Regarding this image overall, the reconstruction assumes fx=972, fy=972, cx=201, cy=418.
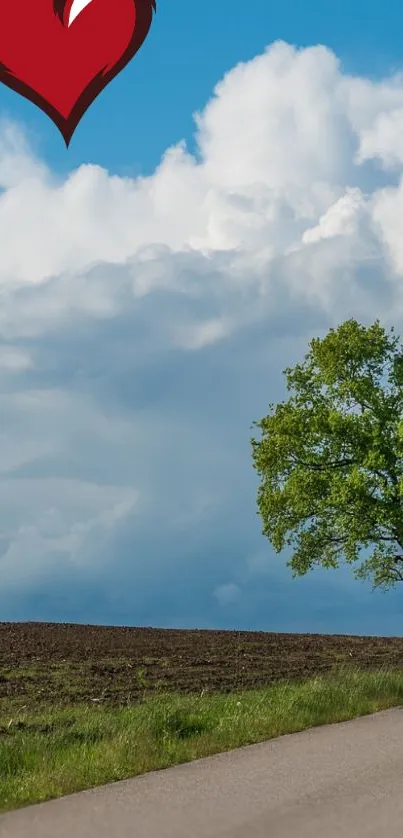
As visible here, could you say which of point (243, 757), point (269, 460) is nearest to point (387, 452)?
point (269, 460)

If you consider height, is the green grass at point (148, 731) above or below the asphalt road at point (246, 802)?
above

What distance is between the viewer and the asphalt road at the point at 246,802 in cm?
907

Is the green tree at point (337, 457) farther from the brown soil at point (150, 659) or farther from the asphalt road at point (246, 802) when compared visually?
the asphalt road at point (246, 802)

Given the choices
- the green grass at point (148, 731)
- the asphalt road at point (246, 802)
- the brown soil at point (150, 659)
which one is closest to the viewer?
the asphalt road at point (246, 802)

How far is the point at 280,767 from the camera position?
1200 centimetres

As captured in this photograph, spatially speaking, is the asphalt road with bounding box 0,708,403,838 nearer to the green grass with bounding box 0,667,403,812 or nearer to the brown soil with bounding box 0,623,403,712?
the green grass with bounding box 0,667,403,812

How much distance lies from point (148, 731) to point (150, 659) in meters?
17.4

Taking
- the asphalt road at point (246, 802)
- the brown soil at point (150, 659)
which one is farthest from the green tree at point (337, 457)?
the asphalt road at point (246, 802)

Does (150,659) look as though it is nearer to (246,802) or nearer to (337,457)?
(337,457)

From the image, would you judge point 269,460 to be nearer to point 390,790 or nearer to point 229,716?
point 229,716

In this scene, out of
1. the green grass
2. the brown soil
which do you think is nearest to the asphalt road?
the green grass

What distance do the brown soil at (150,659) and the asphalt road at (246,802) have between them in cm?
891

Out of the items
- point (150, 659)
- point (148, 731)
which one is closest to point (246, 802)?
point (148, 731)

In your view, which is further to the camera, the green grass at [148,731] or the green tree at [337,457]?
the green tree at [337,457]
